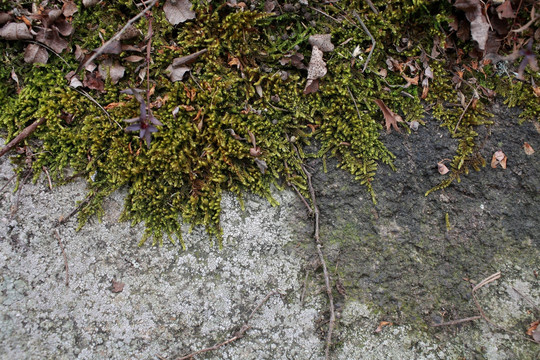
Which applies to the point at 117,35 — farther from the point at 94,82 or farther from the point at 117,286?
the point at 117,286

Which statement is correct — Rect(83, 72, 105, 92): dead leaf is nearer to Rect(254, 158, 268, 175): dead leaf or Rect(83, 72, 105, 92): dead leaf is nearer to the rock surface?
the rock surface

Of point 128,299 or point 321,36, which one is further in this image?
point 321,36

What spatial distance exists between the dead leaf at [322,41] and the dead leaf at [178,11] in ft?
2.62

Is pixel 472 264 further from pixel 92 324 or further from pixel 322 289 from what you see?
pixel 92 324

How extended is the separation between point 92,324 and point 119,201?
76cm

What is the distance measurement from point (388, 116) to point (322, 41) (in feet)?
2.21

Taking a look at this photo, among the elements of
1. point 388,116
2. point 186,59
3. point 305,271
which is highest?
point 186,59

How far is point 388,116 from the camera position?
2422 mm

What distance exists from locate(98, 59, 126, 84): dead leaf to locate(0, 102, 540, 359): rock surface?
72cm

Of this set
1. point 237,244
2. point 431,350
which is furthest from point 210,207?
point 431,350

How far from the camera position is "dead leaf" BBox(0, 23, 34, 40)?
2.16 meters

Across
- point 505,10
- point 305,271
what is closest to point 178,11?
point 305,271

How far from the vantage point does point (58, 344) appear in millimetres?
2107

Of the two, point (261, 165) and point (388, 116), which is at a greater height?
point (388, 116)
